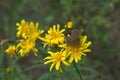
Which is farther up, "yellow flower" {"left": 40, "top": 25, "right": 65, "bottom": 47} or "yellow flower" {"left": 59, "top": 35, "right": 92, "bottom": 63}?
"yellow flower" {"left": 40, "top": 25, "right": 65, "bottom": 47}

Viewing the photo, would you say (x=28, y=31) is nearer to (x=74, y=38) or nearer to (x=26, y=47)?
(x=26, y=47)

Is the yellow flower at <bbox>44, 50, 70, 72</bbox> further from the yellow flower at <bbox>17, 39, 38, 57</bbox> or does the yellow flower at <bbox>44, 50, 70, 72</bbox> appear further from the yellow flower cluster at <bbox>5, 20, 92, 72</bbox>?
the yellow flower at <bbox>17, 39, 38, 57</bbox>

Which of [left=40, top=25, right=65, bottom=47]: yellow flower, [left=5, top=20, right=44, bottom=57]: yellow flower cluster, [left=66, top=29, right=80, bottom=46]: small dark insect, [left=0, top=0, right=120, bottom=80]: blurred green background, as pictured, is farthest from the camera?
[left=0, top=0, right=120, bottom=80]: blurred green background

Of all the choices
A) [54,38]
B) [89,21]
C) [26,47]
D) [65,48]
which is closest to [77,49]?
[65,48]

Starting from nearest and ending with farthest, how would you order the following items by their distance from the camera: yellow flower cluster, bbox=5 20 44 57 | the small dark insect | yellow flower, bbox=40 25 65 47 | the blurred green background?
the small dark insect, yellow flower, bbox=40 25 65 47, yellow flower cluster, bbox=5 20 44 57, the blurred green background

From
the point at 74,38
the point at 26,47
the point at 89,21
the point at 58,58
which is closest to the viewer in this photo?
the point at 74,38

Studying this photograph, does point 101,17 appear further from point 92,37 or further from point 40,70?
point 40,70

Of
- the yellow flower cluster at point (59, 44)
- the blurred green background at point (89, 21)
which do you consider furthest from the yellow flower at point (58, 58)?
the blurred green background at point (89, 21)

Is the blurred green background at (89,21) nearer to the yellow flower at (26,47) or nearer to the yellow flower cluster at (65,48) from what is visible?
the yellow flower at (26,47)

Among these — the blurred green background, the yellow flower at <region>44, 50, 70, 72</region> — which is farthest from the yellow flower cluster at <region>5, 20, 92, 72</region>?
the blurred green background
